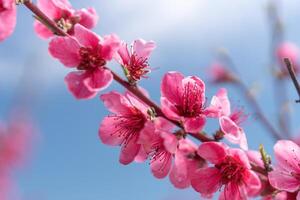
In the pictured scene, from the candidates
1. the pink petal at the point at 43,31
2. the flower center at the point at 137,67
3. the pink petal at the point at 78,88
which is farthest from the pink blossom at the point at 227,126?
the pink petal at the point at 43,31

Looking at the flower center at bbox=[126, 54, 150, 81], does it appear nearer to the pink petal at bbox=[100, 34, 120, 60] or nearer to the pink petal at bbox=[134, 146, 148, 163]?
the pink petal at bbox=[100, 34, 120, 60]

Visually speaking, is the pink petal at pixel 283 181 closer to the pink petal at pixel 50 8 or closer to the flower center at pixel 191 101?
the flower center at pixel 191 101

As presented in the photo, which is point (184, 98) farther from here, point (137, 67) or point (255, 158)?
point (255, 158)

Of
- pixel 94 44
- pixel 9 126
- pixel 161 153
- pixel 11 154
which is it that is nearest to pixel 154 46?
pixel 94 44

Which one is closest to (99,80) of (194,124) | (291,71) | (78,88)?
(78,88)

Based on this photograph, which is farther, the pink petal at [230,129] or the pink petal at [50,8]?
the pink petal at [50,8]

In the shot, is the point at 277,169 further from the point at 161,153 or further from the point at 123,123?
the point at 123,123

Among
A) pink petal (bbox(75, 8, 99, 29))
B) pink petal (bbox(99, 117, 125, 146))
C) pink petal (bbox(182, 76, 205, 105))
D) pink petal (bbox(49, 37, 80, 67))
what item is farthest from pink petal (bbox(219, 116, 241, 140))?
pink petal (bbox(75, 8, 99, 29))
